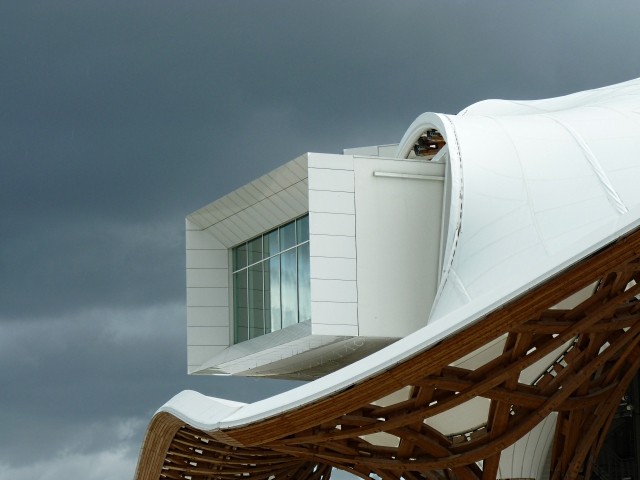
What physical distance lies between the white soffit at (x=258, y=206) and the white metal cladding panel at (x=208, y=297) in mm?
1860

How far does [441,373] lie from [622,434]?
55.1ft

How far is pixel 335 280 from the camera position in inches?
1443

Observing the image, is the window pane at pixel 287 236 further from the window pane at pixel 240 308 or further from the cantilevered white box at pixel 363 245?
the window pane at pixel 240 308

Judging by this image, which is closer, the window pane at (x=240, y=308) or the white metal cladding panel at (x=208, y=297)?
the window pane at (x=240, y=308)

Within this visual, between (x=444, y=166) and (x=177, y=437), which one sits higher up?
(x=444, y=166)

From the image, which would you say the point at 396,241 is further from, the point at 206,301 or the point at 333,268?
the point at 206,301

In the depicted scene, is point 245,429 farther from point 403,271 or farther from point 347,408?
point 403,271

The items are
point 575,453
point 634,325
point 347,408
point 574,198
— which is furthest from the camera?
point 574,198

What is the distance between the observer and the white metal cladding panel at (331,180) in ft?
122

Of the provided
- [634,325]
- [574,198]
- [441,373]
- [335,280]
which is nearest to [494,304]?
[441,373]

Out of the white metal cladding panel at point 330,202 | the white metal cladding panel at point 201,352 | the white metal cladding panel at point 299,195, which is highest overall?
the white metal cladding panel at point 299,195

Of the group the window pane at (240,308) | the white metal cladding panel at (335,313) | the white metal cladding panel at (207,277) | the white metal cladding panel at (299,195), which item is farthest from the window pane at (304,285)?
the white metal cladding panel at (207,277)

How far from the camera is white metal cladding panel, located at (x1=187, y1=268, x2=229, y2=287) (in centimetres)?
4637

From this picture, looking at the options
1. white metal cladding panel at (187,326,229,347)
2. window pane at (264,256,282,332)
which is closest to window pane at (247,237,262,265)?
window pane at (264,256,282,332)
